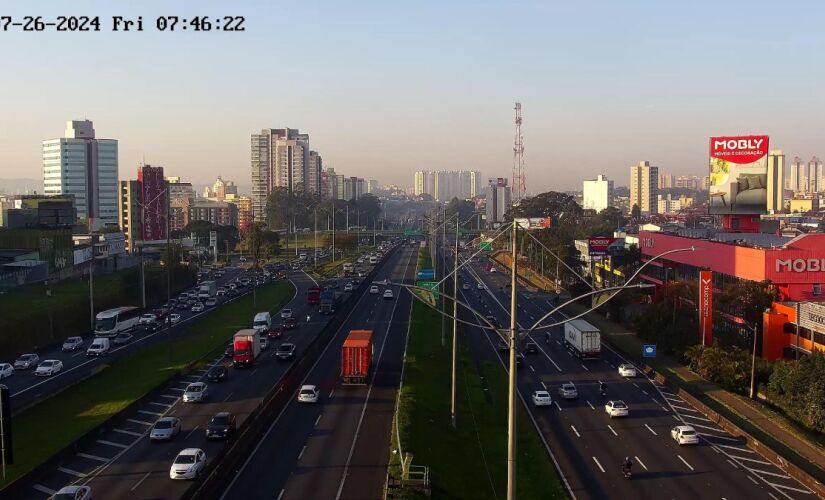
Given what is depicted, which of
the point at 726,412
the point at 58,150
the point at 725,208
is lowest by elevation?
the point at 726,412

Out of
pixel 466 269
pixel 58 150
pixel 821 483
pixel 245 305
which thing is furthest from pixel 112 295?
pixel 58 150

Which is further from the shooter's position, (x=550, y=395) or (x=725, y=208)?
(x=725, y=208)

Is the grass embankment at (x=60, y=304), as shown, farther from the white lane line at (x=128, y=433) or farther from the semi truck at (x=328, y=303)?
the white lane line at (x=128, y=433)

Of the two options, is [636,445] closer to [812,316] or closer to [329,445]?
[329,445]

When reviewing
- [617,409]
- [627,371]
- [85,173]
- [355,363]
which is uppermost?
[85,173]

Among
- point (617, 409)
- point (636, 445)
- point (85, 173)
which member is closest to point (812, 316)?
point (617, 409)

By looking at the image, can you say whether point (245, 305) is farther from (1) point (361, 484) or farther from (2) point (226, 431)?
(1) point (361, 484)
